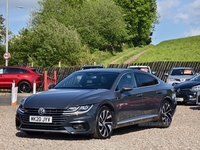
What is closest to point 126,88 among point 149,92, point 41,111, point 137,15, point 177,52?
point 149,92

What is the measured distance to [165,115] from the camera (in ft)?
43.2

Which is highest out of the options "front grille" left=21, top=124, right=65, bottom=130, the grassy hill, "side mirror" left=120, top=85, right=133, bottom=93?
the grassy hill

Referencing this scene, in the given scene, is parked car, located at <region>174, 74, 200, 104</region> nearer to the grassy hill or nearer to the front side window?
the front side window

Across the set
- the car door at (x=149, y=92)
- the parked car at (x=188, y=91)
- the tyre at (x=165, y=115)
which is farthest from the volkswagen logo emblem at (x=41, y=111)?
the parked car at (x=188, y=91)

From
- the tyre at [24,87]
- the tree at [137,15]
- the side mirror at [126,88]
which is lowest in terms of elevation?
the tyre at [24,87]

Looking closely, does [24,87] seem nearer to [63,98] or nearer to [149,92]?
[149,92]

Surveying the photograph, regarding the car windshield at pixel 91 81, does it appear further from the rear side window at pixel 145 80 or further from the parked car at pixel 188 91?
the parked car at pixel 188 91

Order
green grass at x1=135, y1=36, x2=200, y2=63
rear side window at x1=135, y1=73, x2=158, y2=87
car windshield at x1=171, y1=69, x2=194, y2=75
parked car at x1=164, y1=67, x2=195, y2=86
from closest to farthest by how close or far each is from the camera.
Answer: rear side window at x1=135, y1=73, x2=158, y2=87 < parked car at x1=164, y1=67, x2=195, y2=86 < car windshield at x1=171, y1=69, x2=194, y2=75 < green grass at x1=135, y1=36, x2=200, y2=63

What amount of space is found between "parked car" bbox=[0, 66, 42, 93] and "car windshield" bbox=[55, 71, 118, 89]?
21144 millimetres

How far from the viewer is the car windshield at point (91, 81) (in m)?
11.6

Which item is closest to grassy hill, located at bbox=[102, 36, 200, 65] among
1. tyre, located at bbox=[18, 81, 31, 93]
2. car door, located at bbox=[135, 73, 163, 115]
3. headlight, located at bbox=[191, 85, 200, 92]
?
tyre, located at bbox=[18, 81, 31, 93]

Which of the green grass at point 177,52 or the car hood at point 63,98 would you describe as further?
the green grass at point 177,52

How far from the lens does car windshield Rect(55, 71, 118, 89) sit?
11.6 meters

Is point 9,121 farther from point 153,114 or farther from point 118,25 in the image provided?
point 118,25
